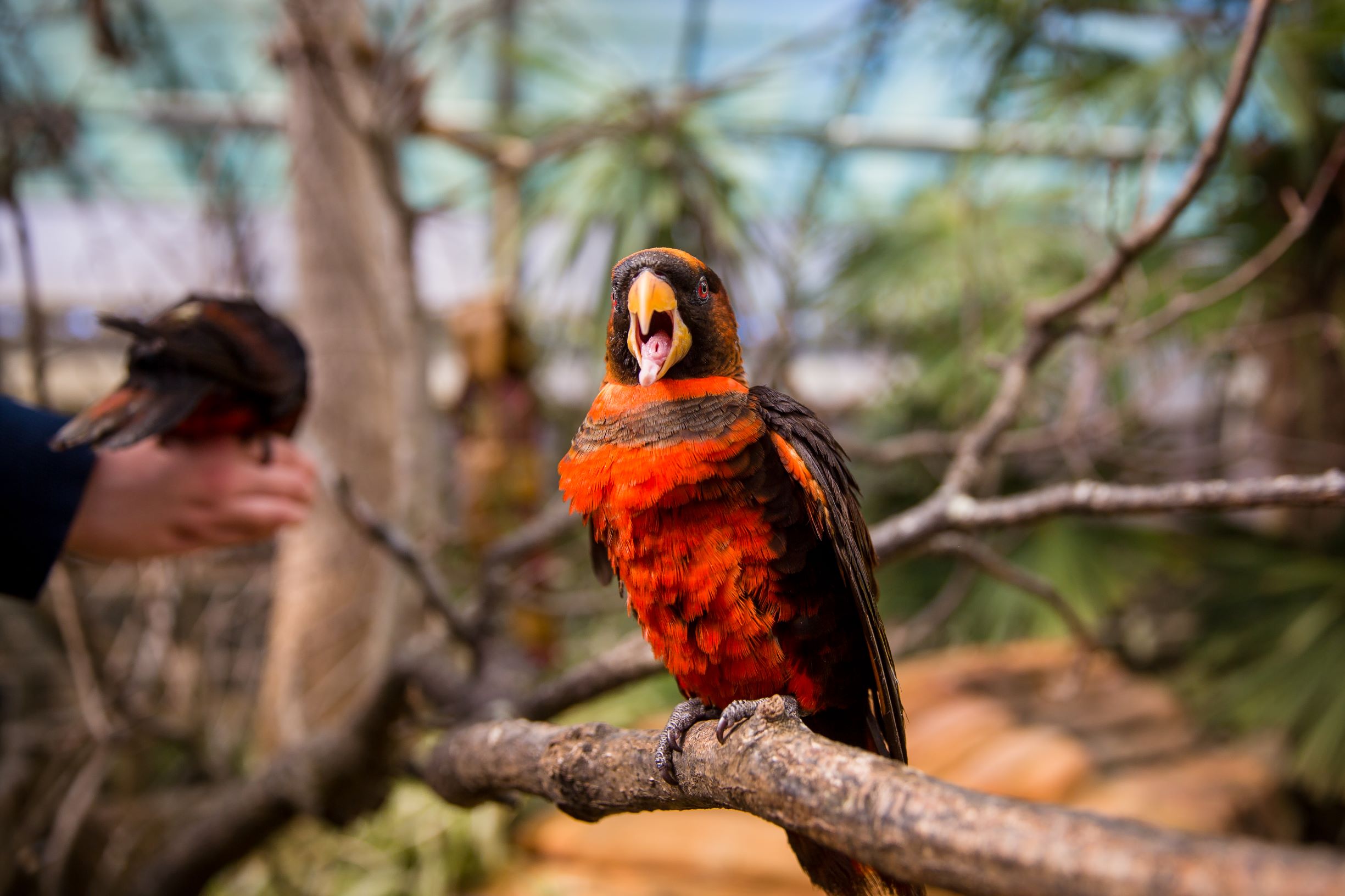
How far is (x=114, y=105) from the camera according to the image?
15.6ft

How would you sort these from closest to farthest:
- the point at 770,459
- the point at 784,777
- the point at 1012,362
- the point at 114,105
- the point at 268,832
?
the point at 784,777 < the point at 770,459 < the point at 1012,362 < the point at 268,832 < the point at 114,105

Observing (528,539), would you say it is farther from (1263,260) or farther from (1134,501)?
(1263,260)

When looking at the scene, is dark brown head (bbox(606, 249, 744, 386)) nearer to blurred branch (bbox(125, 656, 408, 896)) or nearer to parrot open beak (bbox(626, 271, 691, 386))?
parrot open beak (bbox(626, 271, 691, 386))

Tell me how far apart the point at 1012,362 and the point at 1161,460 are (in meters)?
1.78

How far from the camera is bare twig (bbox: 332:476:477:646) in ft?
5.50

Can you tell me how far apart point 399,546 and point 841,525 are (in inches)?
45.7

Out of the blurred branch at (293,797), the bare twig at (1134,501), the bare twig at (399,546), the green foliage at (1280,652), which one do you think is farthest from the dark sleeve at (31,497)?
the green foliage at (1280,652)

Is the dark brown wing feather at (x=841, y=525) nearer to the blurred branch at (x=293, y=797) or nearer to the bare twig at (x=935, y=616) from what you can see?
the bare twig at (x=935, y=616)

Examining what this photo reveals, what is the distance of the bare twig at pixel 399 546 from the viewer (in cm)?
168

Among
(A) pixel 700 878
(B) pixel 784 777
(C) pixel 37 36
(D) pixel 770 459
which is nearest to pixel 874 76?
(D) pixel 770 459

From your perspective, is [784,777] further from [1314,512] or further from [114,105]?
[114,105]

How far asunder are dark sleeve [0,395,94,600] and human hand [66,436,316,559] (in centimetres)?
3

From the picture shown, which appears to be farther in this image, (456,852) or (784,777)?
(456,852)

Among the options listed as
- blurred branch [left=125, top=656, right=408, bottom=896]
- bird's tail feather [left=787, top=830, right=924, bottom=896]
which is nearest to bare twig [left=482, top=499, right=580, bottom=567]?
blurred branch [left=125, top=656, right=408, bottom=896]
